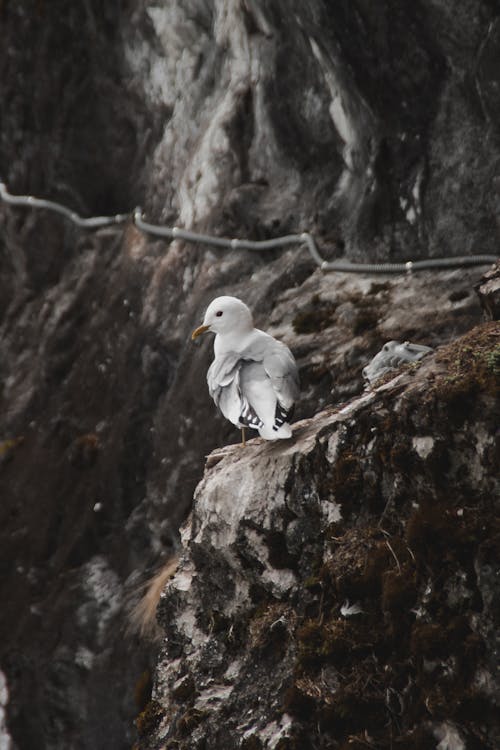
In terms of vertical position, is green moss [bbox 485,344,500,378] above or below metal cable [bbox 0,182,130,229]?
below

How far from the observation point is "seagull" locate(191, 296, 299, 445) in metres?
7.47

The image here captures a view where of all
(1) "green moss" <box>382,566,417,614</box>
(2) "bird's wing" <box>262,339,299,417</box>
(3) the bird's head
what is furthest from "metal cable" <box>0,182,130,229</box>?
(1) "green moss" <box>382,566,417,614</box>

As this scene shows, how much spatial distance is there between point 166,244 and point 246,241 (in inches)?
82.0

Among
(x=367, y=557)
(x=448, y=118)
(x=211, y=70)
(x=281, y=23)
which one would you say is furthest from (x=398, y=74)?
(x=367, y=557)

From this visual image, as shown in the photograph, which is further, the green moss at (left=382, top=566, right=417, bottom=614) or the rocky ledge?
the green moss at (left=382, top=566, right=417, bottom=614)

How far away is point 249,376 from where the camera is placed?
25.7 feet

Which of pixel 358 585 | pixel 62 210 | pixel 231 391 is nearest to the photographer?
pixel 358 585

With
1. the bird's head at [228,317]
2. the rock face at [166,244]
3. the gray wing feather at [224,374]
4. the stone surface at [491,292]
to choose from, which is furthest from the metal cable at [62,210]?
the stone surface at [491,292]

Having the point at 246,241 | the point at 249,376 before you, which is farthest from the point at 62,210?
the point at 249,376

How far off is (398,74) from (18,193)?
397 inches

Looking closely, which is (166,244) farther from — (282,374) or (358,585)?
(358,585)

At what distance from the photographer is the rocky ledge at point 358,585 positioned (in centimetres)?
554

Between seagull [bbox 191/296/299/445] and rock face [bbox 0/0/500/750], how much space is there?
2021 mm

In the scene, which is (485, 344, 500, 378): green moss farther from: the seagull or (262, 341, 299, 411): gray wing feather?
(262, 341, 299, 411): gray wing feather
